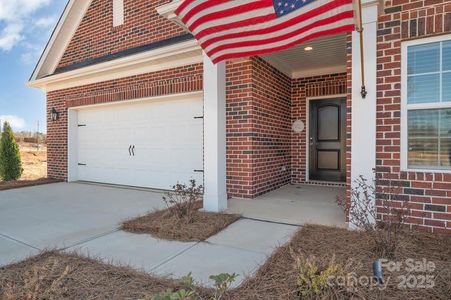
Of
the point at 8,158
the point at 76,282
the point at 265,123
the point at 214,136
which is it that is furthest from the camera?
the point at 8,158

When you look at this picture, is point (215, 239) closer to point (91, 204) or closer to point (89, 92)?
point (91, 204)

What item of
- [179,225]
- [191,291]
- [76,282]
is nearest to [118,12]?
[179,225]

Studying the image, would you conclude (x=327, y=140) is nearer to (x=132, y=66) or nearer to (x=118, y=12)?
(x=132, y=66)

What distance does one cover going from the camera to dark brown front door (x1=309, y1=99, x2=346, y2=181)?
21.9 feet

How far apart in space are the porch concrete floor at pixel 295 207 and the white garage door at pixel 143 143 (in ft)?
4.83

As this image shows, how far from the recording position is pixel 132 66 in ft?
20.8

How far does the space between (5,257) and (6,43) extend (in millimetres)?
17667

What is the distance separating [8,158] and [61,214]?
19.2 feet

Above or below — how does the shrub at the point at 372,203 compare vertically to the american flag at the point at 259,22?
below

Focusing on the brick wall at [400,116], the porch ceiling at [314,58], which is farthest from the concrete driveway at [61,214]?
the porch ceiling at [314,58]

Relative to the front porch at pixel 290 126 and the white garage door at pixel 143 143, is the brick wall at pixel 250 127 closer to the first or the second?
the front porch at pixel 290 126

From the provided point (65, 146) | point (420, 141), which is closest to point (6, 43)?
point (65, 146)

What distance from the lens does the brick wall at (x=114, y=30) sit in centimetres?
641

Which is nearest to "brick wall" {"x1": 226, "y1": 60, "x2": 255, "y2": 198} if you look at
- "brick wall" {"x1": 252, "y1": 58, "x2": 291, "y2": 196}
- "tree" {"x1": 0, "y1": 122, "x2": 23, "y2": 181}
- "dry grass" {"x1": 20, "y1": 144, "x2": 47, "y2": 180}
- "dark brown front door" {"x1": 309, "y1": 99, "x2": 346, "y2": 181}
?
"brick wall" {"x1": 252, "y1": 58, "x2": 291, "y2": 196}
